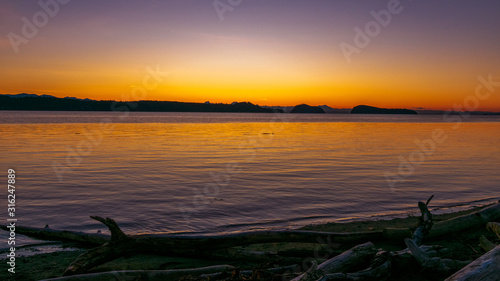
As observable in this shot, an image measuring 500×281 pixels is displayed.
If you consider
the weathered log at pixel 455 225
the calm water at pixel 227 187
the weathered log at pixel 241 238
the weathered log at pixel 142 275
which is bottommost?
the calm water at pixel 227 187

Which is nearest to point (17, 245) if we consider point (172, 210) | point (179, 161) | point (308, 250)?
point (172, 210)

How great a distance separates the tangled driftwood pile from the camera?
4.35 metres

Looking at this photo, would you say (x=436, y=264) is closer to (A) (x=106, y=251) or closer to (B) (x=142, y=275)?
(B) (x=142, y=275)

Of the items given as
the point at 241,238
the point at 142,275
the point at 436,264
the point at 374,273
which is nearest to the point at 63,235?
the point at 142,275

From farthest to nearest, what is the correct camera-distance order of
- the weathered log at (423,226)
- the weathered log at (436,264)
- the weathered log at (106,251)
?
the weathered log at (423,226) < the weathered log at (106,251) < the weathered log at (436,264)

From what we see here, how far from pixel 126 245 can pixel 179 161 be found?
16125 mm

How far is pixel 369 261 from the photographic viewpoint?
511cm

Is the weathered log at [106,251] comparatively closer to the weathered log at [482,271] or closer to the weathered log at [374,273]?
the weathered log at [374,273]

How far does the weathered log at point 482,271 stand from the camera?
12.7 ft

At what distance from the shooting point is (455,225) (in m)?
7.71

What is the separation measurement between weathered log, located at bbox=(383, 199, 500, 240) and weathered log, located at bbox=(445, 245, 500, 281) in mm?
3059

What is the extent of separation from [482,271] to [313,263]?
1786 millimetres

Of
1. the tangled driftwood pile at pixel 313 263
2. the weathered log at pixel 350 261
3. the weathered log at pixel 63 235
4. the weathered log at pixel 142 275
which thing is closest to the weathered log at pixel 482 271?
the tangled driftwood pile at pixel 313 263

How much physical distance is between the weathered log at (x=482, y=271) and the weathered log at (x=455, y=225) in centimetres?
306
